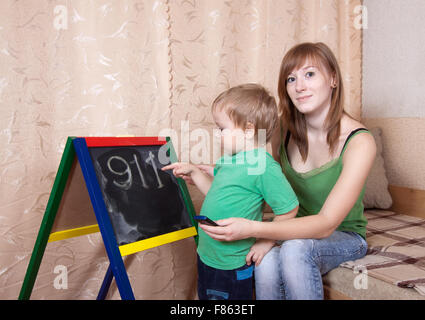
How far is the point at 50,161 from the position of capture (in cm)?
139

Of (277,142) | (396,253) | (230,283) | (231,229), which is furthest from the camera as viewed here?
(277,142)

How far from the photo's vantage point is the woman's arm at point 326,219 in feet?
2.98

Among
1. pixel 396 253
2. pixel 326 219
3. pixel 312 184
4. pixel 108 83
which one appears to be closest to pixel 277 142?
pixel 312 184

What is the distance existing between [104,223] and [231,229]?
34 cm

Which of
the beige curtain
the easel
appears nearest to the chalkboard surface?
the easel

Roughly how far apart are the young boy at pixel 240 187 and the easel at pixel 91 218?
0.18 m

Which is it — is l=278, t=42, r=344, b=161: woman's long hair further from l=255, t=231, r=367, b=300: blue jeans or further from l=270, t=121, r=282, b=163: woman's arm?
l=255, t=231, r=367, b=300: blue jeans

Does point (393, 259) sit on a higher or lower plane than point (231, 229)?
lower

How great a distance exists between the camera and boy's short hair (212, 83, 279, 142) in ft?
3.38

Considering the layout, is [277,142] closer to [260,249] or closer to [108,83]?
[260,249]

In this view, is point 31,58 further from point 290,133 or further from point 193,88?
point 290,133

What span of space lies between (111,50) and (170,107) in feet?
1.12

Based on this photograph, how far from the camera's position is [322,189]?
3.92 ft

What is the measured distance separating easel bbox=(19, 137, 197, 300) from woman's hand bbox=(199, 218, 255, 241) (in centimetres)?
24
